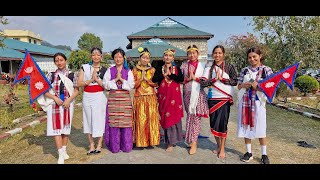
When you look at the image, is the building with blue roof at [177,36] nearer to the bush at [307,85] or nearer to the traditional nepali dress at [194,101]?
the bush at [307,85]

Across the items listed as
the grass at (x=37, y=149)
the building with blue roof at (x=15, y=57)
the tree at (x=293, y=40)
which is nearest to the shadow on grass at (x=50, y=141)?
the grass at (x=37, y=149)

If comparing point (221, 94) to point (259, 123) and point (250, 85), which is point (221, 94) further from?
point (259, 123)

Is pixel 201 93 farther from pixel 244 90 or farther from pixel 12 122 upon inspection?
pixel 12 122

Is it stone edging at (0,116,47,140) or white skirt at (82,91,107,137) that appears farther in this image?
stone edging at (0,116,47,140)

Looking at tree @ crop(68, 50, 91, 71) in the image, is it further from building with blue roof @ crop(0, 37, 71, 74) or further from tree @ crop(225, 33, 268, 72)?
tree @ crop(225, 33, 268, 72)

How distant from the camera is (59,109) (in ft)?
13.0

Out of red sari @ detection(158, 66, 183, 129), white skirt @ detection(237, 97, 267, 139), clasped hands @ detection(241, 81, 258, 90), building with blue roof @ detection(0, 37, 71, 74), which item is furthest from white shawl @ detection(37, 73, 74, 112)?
building with blue roof @ detection(0, 37, 71, 74)

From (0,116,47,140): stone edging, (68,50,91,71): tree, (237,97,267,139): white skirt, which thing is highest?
(68,50,91,71): tree

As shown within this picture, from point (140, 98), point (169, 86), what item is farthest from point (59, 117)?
point (169, 86)

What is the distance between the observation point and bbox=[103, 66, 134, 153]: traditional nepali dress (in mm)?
4184

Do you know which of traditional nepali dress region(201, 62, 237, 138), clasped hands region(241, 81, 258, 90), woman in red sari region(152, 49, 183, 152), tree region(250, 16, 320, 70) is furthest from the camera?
tree region(250, 16, 320, 70)

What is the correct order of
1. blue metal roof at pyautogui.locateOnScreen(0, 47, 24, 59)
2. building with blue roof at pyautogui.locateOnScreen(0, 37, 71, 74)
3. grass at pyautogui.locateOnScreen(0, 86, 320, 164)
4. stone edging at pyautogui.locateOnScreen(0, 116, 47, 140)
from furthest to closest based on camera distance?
building with blue roof at pyautogui.locateOnScreen(0, 37, 71, 74) < blue metal roof at pyautogui.locateOnScreen(0, 47, 24, 59) < stone edging at pyautogui.locateOnScreen(0, 116, 47, 140) < grass at pyautogui.locateOnScreen(0, 86, 320, 164)

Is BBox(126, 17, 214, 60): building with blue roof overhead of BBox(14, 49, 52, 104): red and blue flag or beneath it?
overhead

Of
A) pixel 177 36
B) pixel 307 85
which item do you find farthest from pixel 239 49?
pixel 307 85
